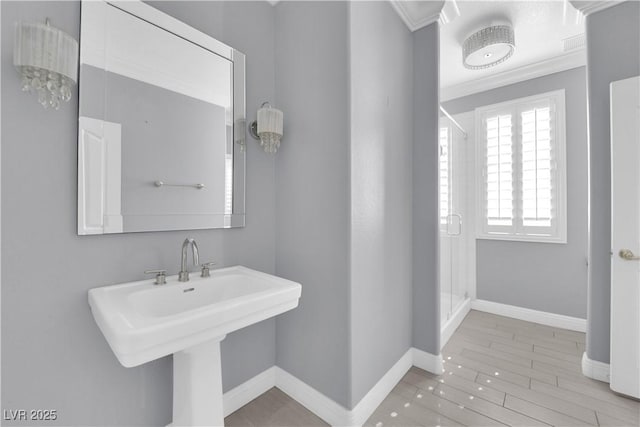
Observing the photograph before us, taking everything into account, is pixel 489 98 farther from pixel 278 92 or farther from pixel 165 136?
pixel 165 136

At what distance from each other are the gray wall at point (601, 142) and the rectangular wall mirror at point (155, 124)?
7.84ft

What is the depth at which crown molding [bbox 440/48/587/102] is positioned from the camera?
8.59 ft

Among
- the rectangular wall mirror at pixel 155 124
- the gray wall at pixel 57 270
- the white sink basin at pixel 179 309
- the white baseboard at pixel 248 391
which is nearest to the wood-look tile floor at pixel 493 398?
the white baseboard at pixel 248 391

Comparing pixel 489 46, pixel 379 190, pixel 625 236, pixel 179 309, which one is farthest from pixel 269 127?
pixel 625 236

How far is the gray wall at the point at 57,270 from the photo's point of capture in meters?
0.97

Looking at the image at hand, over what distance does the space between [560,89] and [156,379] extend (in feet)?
13.4

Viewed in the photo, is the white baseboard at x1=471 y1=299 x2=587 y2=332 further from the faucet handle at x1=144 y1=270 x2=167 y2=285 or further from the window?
the faucet handle at x1=144 y1=270 x2=167 y2=285

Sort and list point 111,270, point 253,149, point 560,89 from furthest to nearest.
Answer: point 560,89
point 253,149
point 111,270

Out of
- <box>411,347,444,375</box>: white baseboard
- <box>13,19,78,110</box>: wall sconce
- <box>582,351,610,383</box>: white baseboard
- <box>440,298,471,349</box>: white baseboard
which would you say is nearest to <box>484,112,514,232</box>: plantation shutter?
<box>440,298,471,349</box>: white baseboard

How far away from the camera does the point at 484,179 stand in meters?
3.10

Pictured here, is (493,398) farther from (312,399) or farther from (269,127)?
(269,127)

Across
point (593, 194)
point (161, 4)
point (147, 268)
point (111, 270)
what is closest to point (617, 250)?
point (593, 194)

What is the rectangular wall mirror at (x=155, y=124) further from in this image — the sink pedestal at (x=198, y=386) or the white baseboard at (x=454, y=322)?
the white baseboard at (x=454, y=322)

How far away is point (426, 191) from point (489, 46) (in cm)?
133
